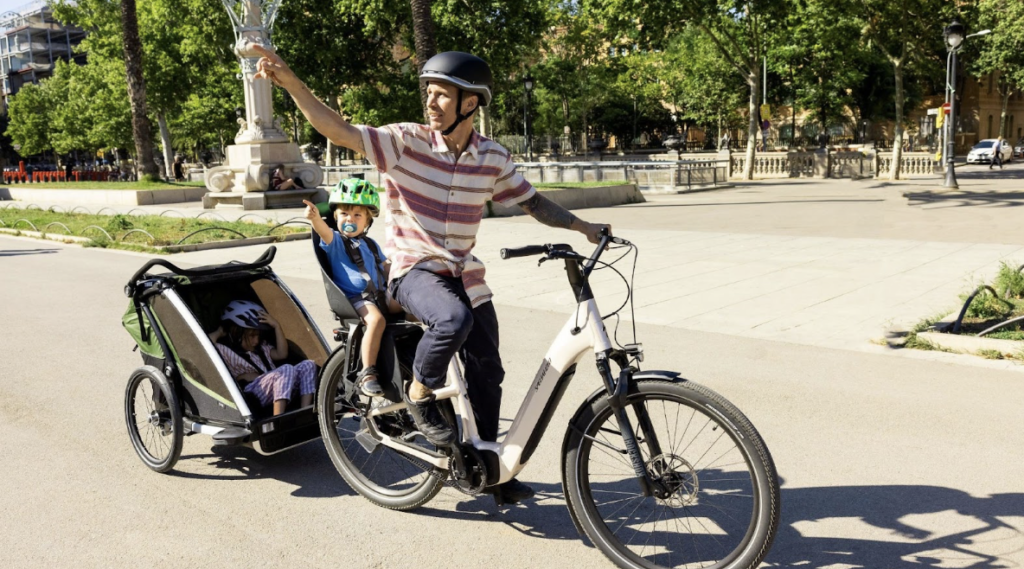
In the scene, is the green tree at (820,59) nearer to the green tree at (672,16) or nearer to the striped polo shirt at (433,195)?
the green tree at (672,16)

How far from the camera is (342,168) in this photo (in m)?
36.7

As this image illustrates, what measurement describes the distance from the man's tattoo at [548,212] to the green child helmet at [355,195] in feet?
2.35

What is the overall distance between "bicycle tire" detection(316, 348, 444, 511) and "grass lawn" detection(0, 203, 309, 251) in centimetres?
1215

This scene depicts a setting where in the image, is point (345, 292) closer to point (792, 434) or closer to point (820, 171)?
point (792, 434)

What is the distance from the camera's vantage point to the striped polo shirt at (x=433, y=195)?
11.3 ft

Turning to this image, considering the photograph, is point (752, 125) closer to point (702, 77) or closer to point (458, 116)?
point (702, 77)

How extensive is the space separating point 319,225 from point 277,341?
47.2 inches

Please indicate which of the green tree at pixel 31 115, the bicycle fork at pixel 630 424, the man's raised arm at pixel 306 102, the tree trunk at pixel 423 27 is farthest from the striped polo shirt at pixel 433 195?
the green tree at pixel 31 115

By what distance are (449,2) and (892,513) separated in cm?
3340

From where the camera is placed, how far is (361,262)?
399cm

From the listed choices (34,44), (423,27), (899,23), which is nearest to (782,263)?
(423,27)

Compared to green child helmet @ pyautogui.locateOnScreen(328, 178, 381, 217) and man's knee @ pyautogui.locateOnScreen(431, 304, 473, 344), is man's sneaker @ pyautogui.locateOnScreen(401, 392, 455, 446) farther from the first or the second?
green child helmet @ pyautogui.locateOnScreen(328, 178, 381, 217)

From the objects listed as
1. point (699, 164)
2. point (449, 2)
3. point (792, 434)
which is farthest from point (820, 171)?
point (792, 434)

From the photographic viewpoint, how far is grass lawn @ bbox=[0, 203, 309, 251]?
630 inches
